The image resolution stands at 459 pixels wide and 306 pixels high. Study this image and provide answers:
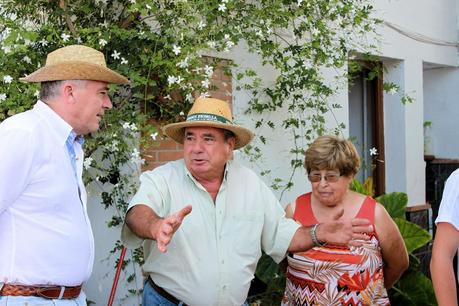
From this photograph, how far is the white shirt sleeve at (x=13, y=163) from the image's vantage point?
8.18 feet

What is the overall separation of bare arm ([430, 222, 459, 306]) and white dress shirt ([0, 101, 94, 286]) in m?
1.43

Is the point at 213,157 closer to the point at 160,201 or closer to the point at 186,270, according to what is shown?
the point at 160,201

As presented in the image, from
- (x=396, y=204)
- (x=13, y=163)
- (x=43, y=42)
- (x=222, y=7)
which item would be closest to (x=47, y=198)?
(x=13, y=163)

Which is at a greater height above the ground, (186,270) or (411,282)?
(186,270)

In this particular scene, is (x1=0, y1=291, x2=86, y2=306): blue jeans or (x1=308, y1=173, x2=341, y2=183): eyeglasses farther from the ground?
(x1=308, y1=173, x2=341, y2=183): eyeglasses

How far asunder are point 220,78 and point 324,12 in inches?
37.4

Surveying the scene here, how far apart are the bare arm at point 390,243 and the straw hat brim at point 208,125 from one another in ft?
2.93

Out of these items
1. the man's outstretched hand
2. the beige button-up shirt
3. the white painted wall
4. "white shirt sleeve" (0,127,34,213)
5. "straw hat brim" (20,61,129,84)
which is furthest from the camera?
the white painted wall

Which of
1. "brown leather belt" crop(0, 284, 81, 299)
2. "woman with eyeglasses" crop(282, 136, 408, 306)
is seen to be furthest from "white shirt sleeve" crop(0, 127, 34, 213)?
"woman with eyeglasses" crop(282, 136, 408, 306)

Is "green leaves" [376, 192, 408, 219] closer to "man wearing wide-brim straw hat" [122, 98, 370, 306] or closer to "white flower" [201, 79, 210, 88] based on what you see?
"white flower" [201, 79, 210, 88]

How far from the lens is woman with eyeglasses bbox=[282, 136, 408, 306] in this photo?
3.71 meters

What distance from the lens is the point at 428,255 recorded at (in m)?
7.97

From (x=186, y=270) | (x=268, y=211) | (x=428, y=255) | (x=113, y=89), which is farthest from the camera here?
(x=428, y=255)

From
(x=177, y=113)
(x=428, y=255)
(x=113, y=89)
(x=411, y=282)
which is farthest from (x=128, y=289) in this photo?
(x=428, y=255)
